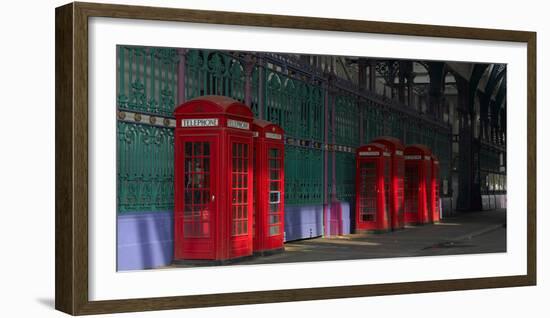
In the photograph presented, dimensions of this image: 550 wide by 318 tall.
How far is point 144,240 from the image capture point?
11.0 meters

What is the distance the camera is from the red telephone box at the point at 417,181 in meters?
17.1

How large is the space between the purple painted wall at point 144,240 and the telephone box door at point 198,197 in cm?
17

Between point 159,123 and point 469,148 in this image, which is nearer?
point 159,123

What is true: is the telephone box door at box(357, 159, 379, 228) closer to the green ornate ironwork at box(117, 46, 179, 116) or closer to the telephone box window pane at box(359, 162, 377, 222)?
the telephone box window pane at box(359, 162, 377, 222)

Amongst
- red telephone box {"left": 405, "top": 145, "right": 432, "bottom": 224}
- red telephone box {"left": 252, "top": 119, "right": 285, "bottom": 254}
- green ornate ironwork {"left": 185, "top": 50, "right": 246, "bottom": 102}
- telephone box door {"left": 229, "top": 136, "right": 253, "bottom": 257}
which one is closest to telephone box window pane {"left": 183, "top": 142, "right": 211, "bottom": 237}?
telephone box door {"left": 229, "top": 136, "right": 253, "bottom": 257}

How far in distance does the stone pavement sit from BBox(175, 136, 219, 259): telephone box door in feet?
1.91

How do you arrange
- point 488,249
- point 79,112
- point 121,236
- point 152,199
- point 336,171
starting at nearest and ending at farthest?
point 79,112 → point 121,236 → point 152,199 → point 488,249 → point 336,171

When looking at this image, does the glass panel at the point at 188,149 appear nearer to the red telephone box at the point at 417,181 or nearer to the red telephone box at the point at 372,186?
the red telephone box at the point at 372,186

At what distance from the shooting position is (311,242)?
46.9ft

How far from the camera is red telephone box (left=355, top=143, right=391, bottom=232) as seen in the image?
16828 millimetres

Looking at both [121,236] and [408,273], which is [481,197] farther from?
[121,236]

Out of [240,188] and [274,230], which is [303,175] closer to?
[274,230]

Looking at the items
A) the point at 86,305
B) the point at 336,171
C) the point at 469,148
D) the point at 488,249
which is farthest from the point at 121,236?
the point at 469,148

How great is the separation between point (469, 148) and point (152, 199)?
291 inches
